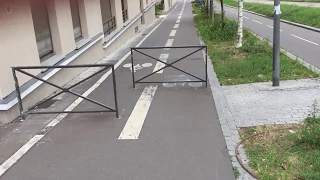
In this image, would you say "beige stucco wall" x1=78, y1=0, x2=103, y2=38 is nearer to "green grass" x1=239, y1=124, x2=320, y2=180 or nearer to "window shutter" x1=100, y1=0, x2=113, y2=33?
"window shutter" x1=100, y1=0, x2=113, y2=33

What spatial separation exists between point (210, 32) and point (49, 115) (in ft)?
35.5

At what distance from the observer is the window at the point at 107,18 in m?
14.5

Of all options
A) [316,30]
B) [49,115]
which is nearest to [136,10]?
[316,30]

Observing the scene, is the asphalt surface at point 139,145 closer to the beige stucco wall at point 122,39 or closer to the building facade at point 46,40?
the building facade at point 46,40

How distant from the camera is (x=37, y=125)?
236 inches

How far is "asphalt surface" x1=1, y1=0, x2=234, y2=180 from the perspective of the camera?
418cm

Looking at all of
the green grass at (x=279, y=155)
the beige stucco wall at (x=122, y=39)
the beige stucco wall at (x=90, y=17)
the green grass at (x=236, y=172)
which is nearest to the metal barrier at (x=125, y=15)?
the beige stucco wall at (x=122, y=39)

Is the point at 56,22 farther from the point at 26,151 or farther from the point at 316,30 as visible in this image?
the point at 316,30

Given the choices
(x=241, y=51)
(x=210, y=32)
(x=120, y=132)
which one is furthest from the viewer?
(x=210, y=32)

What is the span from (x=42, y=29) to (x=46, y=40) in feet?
1.11

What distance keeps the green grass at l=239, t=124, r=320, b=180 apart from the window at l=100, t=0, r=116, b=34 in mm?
10606

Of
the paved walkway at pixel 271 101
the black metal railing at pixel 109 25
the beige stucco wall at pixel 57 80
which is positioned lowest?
the paved walkway at pixel 271 101

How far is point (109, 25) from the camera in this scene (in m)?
14.9

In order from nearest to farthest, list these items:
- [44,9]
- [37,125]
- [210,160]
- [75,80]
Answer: [210,160] → [37,125] → [44,9] → [75,80]
